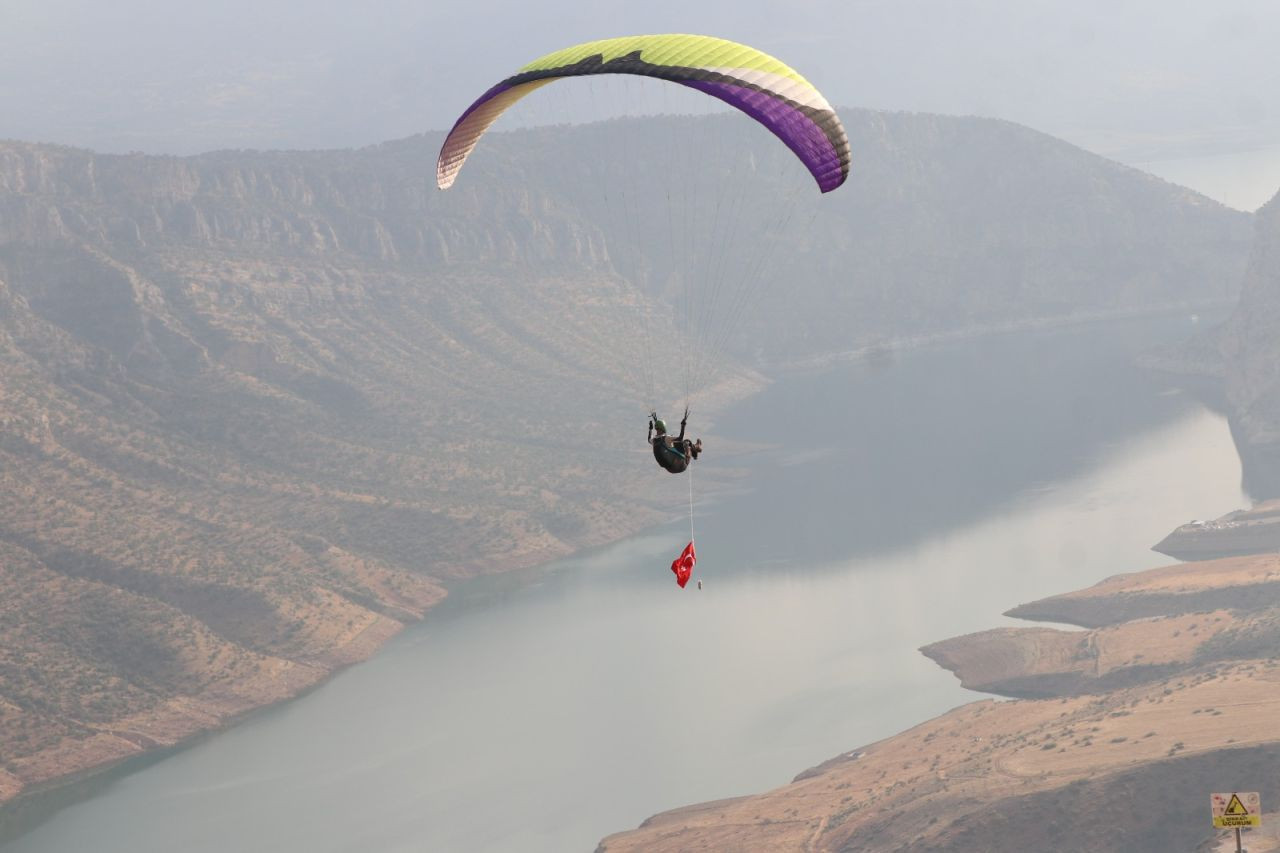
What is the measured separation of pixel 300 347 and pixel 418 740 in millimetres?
90373

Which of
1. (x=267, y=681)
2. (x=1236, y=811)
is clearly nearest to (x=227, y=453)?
(x=267, y=681)

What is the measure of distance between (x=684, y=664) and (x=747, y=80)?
61740 mm

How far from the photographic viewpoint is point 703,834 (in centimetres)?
6750

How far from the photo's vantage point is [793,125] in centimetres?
3906

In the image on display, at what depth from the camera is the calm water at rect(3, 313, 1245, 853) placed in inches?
3098

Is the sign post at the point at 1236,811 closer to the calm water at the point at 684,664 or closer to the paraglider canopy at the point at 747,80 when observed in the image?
the paraglider canopy at the point at 747,80

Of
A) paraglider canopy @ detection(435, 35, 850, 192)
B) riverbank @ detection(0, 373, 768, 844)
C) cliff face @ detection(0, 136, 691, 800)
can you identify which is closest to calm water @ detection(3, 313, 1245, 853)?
riverbank @ detection(0, 373, 768, 844)

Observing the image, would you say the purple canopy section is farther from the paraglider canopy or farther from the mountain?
the mountain

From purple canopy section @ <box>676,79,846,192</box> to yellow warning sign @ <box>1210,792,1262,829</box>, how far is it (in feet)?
54.7

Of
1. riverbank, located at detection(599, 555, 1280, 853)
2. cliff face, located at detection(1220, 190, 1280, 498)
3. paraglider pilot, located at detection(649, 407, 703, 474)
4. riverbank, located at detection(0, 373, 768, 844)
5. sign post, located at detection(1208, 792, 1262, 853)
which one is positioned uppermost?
cliff face, located at detection(1220, 190, 1280, 498)

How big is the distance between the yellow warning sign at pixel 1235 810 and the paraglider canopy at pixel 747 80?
1667 centimetres

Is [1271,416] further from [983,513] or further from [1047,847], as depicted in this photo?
[1047,847]

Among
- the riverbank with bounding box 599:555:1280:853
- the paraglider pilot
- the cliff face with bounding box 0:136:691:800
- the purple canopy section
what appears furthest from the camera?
the cliff face with bounding box 0:136:691:800

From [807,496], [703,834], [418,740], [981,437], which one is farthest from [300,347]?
[703,834]
